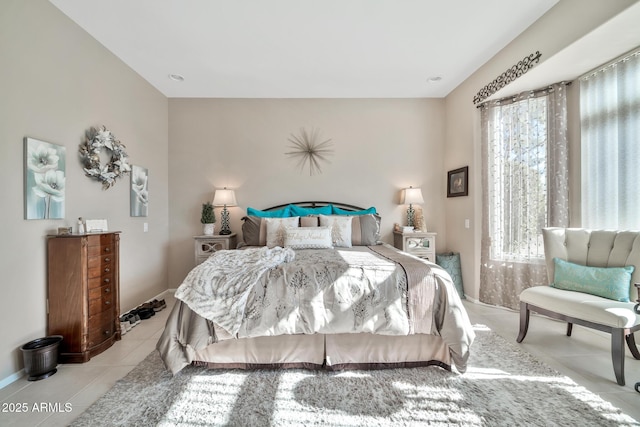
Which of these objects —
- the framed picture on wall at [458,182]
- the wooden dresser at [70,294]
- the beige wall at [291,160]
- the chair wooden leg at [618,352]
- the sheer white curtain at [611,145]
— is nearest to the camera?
the chair wooden leg at [618,352]

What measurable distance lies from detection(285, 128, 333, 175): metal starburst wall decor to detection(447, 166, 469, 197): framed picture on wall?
1807mm

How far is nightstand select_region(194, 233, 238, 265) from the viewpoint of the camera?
12.0ft

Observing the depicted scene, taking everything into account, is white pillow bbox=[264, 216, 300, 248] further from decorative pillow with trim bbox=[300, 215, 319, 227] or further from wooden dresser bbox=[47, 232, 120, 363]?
wooden dresser bbox=[47, 232, 120, 363]

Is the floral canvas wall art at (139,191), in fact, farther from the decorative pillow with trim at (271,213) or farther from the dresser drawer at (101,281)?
the decorative pillow with trim at (271,213)

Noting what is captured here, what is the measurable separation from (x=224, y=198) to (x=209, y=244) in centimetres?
67

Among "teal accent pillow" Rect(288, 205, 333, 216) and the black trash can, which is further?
"teal accent pillow" Rect(288, 205, 333, 216)

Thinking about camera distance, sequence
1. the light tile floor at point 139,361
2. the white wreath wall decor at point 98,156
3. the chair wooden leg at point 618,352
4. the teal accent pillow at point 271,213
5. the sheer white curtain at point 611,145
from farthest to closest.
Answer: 1. the teal accent pillow at point 271,213
2. the white wreath wall decor at point 98,156
3. the sheer white curtain at point 611,145
4. the chair wooden leg at point 618,352
5. the light tile floor at point 139,361

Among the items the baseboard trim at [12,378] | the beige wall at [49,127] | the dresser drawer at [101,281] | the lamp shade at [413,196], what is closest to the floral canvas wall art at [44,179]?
the beige wall at [49,127]

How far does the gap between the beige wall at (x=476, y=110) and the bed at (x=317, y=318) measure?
1.91m

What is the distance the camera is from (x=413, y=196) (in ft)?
12.9

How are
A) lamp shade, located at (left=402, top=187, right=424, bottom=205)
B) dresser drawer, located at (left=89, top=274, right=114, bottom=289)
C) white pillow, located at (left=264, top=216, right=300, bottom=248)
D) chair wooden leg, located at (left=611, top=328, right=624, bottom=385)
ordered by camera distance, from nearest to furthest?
chair wooden leg, located at (left=611, top=328, right=624, bottom=385), dresser drawer, located at (left=89, top=274, right=114, bottom=289), white pillow, located at (left=264, top=216, right=300, bottom=248), lamp shade, located at (left=402, top=187, right=424, bottom=205)

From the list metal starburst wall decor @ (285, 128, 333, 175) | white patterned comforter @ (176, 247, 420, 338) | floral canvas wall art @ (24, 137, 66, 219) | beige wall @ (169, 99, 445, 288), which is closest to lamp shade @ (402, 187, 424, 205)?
beige wall @ (169, 99, 445, 288)

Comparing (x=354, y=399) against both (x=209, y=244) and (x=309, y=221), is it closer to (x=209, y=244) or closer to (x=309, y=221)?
(x=309, y=221)

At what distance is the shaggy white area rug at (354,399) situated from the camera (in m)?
1.51
